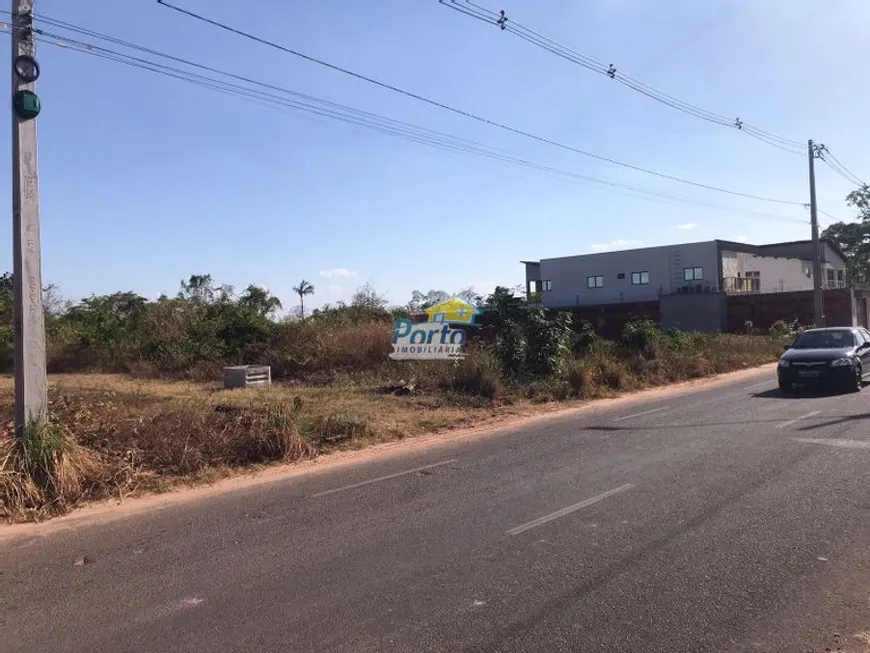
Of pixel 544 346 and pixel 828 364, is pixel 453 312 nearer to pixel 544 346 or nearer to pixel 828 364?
pixel 544 346

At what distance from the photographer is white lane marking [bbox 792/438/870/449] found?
366 inches

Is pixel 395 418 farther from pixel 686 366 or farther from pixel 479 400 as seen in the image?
pixel 686 366

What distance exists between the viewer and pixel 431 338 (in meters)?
20.9

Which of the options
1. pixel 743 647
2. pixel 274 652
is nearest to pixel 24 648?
pixel 274 652

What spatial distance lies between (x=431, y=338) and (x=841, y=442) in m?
12.7

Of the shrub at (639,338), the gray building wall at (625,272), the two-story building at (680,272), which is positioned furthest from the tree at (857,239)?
the shrub at (639,338)

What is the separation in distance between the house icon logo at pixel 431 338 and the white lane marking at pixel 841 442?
1046 cm

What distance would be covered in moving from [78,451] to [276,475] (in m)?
2.38

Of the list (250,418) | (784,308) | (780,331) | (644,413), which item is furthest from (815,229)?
(250,418)

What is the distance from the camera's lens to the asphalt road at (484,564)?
4.06m

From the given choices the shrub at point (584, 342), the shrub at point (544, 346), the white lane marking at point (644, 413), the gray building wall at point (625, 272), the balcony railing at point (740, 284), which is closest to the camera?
the white lane marking at point (644, 413)

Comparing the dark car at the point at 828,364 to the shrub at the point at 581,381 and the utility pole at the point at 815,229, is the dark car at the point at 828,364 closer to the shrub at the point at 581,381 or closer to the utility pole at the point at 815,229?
the shrub at the point at 581,381

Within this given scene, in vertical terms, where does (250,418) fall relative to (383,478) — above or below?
above

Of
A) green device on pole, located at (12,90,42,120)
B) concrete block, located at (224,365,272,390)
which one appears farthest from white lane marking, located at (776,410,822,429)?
concrete block, located at (224,365,272,390)
